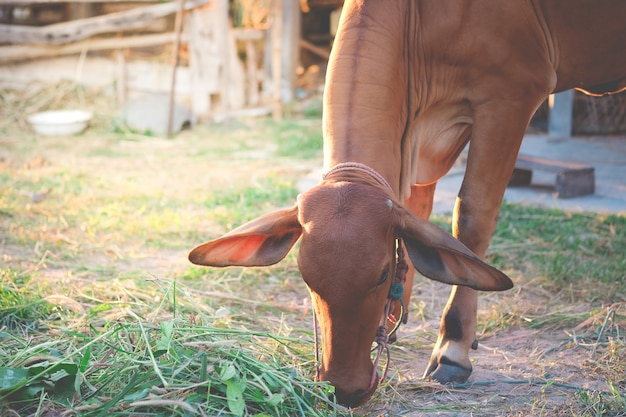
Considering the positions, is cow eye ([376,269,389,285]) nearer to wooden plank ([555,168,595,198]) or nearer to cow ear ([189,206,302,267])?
cow ear ([189,206,302,267])

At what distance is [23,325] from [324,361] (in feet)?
5.10

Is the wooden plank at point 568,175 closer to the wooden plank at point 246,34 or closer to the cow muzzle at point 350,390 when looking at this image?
the cow muzzle at point 350,390

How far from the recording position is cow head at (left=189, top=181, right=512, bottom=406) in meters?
2.66

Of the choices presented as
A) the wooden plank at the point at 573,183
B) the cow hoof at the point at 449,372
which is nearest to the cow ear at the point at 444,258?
the cow hoof at the point at 449,372

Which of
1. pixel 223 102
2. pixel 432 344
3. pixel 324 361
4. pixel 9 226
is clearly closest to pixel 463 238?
pixel 432 344

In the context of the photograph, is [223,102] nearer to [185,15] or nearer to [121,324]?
[185,15]

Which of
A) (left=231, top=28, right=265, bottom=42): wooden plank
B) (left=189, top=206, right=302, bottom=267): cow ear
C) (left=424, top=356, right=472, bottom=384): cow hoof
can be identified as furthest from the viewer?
(left=231, top=28, right=265, bottom=42): wooden plank

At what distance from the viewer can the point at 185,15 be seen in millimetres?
11406

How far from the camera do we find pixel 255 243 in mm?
2961

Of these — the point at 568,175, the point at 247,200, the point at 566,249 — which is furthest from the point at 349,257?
the point at 568,175

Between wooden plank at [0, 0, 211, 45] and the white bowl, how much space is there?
125 cm

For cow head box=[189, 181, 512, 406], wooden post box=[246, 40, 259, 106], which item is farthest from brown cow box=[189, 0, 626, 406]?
wooden post box=[246, 40, 259, 106]

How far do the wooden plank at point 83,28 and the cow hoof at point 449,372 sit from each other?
28.2 ft

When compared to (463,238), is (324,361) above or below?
below
